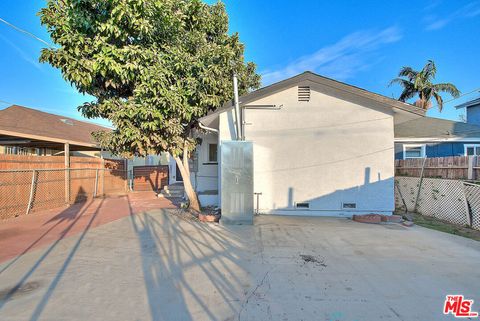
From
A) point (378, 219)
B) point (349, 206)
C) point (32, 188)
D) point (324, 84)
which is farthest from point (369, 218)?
point (32, 188)

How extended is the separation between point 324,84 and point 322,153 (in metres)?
2.20

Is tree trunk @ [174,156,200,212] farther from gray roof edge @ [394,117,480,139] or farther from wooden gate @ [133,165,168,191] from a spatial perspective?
Result: gray roof edge @ [394,117,480,139]

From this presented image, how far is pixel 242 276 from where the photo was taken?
356cm

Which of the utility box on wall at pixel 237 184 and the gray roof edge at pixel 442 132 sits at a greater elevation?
the gray roof edge at pixel 442 132

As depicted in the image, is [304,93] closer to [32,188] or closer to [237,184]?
[237,184]

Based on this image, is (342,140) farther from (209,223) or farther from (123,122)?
(123,122)

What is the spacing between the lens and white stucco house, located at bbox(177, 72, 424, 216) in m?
7.44

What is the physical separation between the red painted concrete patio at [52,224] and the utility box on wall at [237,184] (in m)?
3.79

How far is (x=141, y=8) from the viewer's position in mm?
5477

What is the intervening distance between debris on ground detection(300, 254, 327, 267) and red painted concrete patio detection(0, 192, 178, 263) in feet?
18.0

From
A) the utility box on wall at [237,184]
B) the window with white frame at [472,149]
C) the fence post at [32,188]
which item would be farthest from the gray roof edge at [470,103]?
the fence post at [32,188]

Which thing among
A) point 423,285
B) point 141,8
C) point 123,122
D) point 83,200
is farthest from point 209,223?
point 83,200

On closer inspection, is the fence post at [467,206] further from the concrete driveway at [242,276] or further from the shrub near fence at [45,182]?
the shrub near fence at [45,182]

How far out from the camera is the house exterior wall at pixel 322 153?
7.45 metres
